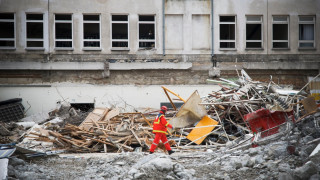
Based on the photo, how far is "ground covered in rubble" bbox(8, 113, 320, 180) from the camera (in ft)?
29.0

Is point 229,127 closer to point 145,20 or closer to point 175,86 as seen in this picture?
point 175,86

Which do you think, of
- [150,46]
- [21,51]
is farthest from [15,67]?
[150,46]

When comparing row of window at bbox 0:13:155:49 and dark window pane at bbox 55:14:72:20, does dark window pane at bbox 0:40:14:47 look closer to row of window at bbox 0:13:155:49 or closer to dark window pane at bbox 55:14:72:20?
row of window at bbox 0:13:155:49

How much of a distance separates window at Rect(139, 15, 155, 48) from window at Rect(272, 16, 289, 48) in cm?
721

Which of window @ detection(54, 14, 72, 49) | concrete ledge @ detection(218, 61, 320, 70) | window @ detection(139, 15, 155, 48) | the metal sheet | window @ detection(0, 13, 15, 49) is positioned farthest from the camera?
window @ detection(139, 15, 155, 48)

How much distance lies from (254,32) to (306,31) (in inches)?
125

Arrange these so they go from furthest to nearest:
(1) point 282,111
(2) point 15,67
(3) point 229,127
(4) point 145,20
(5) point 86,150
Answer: (4) point 145,20
(2) point 15,67
(3) point 229,127
(5) point 86,150
(1) point 282,111

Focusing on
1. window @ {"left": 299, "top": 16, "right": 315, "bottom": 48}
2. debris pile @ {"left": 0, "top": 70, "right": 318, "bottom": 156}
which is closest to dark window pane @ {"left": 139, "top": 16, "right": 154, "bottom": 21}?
debris pile @ {"left": 0, "top": 70, "right": 318, "bottom": 156}

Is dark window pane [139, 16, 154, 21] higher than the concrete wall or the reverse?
higher

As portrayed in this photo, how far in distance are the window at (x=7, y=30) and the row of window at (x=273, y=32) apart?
1199 cm

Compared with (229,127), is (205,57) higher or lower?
higher

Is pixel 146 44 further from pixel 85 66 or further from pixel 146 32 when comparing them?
pixel 85 66

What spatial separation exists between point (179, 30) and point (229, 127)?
9.32m

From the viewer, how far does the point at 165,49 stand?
74.6 feet
